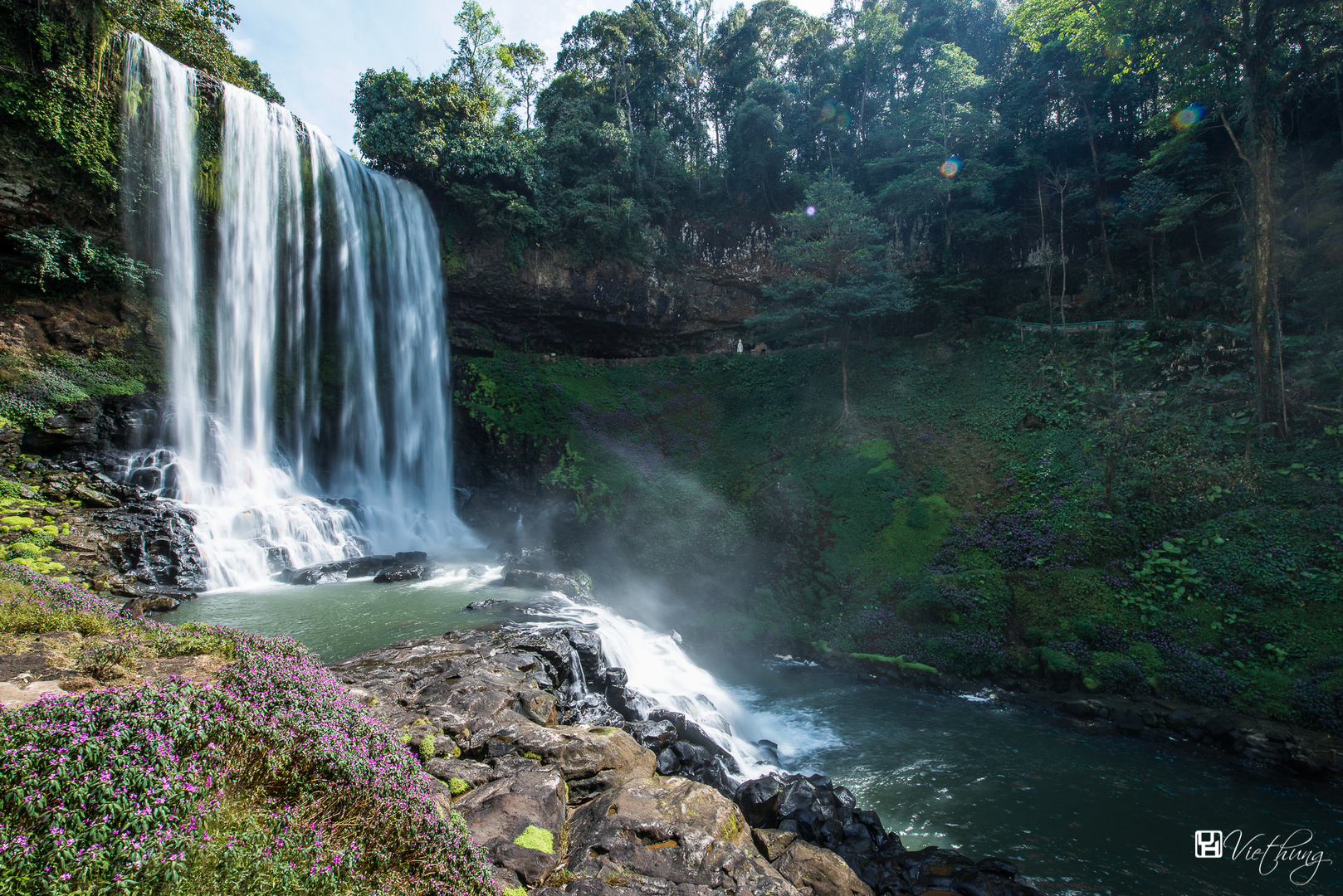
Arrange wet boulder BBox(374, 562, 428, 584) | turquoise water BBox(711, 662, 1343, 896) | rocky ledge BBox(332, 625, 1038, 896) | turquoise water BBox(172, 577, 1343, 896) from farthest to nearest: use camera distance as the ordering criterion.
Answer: wet boulder BBox(374, 562, 428, 584) < turquoise water BBox(172, 577, 1343, 896) < turquoise water BBox(711, 662, 1343, 896) < rocky ledge BBox(332, 625, 1038, 896)

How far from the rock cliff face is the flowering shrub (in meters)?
22.3

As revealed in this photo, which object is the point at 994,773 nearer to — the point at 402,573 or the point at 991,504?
the point at 991,504

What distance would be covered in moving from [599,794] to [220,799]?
3403 mm

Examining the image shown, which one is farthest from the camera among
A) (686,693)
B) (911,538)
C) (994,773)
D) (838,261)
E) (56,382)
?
(838,261)

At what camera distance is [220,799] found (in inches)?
121

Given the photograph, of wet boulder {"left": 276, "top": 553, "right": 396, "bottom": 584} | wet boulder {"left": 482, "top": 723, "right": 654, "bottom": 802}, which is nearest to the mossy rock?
wet boulder {"left": 482, "top": 723, "right": 654, "bottom": 802}

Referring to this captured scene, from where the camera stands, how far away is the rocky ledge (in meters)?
4.62

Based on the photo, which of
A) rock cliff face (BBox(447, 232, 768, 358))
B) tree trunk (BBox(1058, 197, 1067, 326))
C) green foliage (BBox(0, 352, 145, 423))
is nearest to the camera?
green foliage (BBox(0, 352, 145, 423))

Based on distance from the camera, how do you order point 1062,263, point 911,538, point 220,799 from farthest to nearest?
1. point 1062,263
2. point 911,538
3. point 220,799

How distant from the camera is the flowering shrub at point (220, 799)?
2.45 metres

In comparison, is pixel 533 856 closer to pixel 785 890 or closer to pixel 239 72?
pixel 785 890

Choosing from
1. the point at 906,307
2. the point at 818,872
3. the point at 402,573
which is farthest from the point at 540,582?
the point at 906,307

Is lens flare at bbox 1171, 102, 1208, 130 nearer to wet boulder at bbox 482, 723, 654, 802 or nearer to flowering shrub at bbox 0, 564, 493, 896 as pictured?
wet boulder at bbox 482, 723, 654, 802

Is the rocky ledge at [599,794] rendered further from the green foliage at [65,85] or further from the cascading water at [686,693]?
the green foliage at [65,85]
